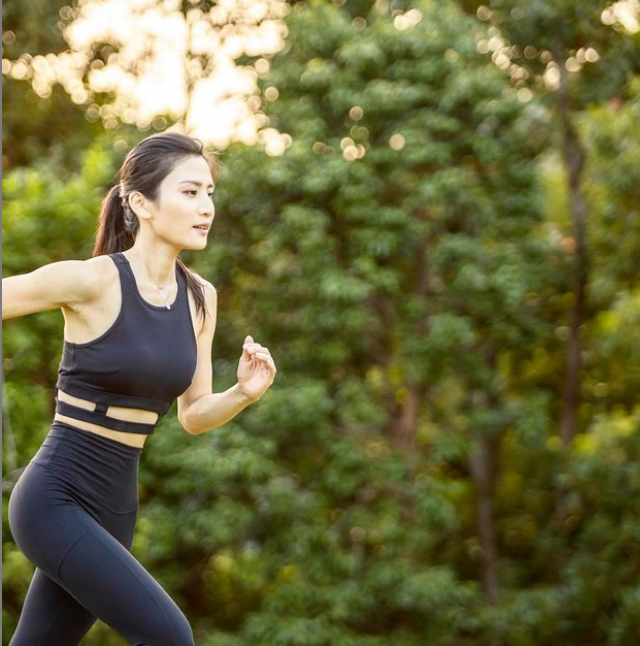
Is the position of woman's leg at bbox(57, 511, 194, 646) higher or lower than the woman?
lower

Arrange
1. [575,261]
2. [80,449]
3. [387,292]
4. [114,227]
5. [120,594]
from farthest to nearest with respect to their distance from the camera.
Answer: [575,261], [387,292], [114,227], [80,449], [120,594]

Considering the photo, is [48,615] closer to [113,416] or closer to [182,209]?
[113,416]

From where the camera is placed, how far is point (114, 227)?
2340mm

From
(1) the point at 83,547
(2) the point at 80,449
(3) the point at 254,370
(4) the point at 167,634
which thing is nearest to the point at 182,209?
(3) the point at 254,370

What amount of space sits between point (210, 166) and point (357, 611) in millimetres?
7005

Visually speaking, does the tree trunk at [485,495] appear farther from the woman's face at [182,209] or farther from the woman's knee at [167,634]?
the woman's knee at [167,634]

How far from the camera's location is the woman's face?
7.00 feet

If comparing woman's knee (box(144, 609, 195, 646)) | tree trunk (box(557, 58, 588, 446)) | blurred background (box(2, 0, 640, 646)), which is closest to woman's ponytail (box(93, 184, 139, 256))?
woman's knee (box(144, 609, 195, 646))

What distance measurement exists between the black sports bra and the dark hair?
145 mm

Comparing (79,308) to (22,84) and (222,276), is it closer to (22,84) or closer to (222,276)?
(222,276)

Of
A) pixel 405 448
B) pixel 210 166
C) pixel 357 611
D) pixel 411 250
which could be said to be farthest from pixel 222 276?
pixel 210 166

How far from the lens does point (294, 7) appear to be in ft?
31.0

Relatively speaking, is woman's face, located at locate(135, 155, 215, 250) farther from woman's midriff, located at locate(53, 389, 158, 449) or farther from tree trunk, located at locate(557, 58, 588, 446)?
tree trunk, located at locate(557, 58, 588, 446)

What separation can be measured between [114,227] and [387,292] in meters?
6.93
